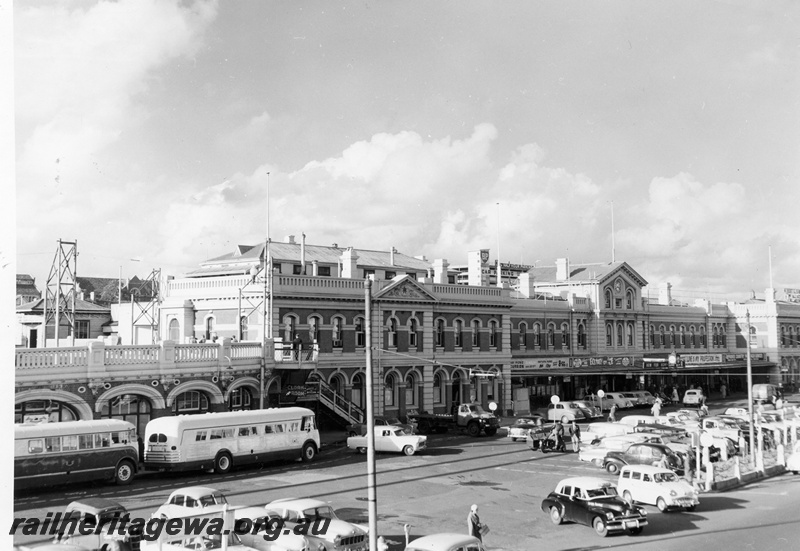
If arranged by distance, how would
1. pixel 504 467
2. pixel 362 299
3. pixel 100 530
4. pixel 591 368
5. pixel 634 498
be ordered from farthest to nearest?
1. pixel 591 368
2. pixel 362 299
3. pixel 504 467
4. pixel 634 498
5. pixel 100 530

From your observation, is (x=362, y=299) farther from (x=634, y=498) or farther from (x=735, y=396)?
(x=735, y=396)

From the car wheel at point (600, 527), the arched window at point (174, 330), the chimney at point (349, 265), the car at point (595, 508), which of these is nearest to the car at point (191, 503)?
the car at point (595, 508)

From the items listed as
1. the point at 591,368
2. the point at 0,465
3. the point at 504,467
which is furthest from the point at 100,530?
the point at 591,368

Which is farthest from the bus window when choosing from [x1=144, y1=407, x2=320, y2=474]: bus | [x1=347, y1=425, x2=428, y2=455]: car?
[x1=347, y1=425, x2=428, y2=455]: car

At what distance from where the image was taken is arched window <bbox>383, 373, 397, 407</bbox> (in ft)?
166

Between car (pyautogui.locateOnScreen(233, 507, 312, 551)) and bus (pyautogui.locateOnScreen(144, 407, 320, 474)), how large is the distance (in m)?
12.0

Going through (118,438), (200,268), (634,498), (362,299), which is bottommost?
(634,498)

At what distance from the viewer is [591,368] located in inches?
2616

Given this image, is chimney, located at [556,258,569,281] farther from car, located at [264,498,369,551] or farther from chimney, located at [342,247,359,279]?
car, located at [264,498,369,551]

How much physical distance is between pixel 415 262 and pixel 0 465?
5714 centimetres

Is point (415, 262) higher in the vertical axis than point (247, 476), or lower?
higher

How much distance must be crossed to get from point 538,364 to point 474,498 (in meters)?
35.5

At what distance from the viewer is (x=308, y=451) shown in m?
36.6

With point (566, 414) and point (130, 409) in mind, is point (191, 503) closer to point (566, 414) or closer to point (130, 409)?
point (130, 409)
